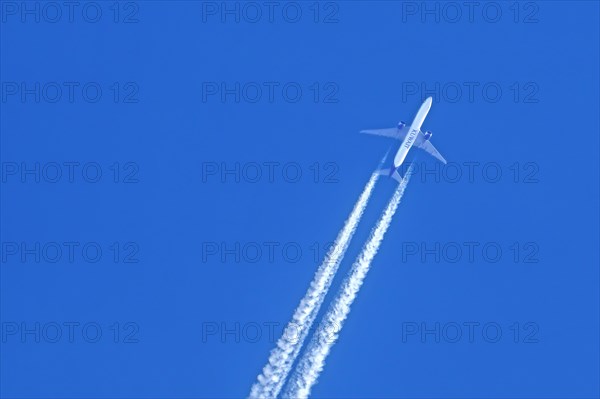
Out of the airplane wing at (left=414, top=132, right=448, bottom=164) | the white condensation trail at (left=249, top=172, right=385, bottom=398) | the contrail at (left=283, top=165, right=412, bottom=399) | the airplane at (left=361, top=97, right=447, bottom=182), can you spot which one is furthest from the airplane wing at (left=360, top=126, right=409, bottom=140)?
the white condensation trail at (left=249, top=172, right=385, bottom=398)

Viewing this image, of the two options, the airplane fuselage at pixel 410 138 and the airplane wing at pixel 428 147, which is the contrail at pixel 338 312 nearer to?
the airplane fuselage at pixel 410 138

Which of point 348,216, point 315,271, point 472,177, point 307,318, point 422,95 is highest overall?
point 422,95

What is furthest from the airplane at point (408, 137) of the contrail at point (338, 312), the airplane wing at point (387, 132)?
the contrail at point (338, 312)

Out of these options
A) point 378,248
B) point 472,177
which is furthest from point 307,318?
point 472,177

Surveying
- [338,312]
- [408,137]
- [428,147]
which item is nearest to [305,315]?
[338,312]

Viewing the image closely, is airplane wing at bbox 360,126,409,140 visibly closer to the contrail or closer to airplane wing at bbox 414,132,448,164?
airplane wing at bbox 414,132,448,164

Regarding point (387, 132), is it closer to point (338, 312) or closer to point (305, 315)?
point (338, 312)

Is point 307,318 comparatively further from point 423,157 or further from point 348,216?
point 423,157
